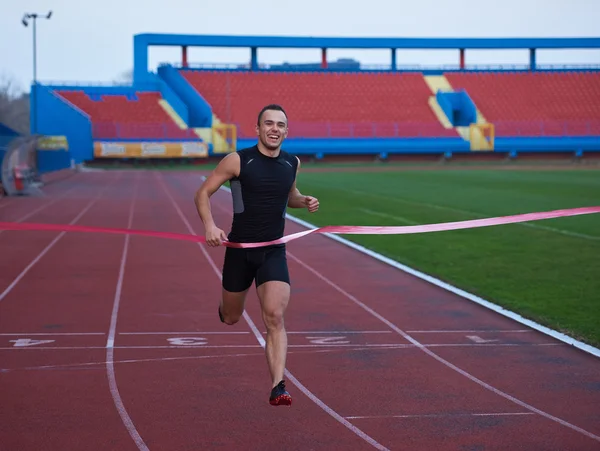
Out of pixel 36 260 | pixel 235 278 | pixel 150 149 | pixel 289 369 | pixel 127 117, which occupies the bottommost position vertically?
pixel 289 369

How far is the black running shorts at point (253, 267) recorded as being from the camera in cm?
673

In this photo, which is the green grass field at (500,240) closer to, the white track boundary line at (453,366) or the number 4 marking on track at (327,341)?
the white track boundary line at (453,366)

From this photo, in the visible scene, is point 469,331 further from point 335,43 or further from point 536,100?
point 536,100

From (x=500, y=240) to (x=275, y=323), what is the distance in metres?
12.9

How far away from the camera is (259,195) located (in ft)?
22.0

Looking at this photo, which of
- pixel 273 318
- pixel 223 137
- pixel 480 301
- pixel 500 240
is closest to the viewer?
pixel 273 318

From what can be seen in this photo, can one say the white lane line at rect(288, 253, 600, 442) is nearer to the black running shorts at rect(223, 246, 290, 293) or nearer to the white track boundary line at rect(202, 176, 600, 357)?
the white track boundary line at rect(202, 176, 600, 357)

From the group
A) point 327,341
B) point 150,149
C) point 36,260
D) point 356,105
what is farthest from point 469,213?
point 356,105

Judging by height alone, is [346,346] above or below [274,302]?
below

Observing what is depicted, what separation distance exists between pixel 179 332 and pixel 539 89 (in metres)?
66.5

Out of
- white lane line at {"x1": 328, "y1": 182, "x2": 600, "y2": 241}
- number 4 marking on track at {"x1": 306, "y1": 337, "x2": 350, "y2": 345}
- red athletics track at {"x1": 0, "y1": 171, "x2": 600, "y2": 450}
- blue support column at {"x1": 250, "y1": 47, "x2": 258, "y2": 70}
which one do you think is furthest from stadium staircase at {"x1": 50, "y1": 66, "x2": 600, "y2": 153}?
number 4 marking on track at {"x1": 306, "y1": 337, "x2": 350, "y2": 345}

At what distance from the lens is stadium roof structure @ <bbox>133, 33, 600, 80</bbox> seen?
6931cm

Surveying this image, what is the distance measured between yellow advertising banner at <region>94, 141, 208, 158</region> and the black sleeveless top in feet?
177

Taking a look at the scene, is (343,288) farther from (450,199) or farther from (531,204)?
(450,199)
